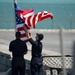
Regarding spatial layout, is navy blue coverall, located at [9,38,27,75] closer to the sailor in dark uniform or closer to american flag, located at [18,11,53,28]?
the sailor in dark uniform

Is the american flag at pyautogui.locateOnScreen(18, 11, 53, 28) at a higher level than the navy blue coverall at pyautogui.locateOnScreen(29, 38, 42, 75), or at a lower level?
higher

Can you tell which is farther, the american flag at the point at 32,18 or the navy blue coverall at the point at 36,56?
the american flag at the point at 32,18

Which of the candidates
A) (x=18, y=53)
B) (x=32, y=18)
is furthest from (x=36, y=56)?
(x=32, y=18)

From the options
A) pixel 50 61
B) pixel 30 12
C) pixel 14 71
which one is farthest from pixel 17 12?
pixel 14 71

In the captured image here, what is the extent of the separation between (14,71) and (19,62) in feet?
1.24

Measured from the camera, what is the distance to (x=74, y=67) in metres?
6.19

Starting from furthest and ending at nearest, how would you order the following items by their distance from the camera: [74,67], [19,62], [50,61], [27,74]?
1. [50,61]
2. [27,74]
3. [19,62]
4. [74,67]

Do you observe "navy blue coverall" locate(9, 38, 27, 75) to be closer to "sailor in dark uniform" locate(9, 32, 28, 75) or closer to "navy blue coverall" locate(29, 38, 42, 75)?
"sailor in dark uniform" locate(9, 32, 28, 75)

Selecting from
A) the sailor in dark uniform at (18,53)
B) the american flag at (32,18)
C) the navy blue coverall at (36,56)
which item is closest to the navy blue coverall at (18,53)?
the sailor in dark uniform at (18,53)

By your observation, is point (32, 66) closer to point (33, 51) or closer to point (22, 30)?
point (33, 51)

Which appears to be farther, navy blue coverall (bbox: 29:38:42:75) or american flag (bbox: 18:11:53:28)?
american flag (bbox: 18:11:53:28)

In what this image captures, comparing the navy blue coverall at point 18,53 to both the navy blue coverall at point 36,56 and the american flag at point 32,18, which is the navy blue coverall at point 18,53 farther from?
the american flag at point 32,18

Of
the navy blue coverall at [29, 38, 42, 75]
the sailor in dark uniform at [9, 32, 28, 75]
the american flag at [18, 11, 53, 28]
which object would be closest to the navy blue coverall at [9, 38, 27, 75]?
the sailor in dark uniform at [9, 32, 28, 75]

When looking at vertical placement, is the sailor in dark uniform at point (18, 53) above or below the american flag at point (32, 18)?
below
